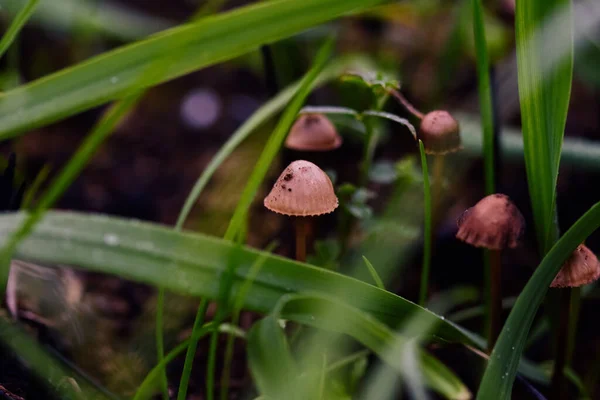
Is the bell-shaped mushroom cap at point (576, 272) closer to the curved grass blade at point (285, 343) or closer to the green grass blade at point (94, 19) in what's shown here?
the curved grass blade at point (285, 343)

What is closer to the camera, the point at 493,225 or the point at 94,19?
the point at 493,225

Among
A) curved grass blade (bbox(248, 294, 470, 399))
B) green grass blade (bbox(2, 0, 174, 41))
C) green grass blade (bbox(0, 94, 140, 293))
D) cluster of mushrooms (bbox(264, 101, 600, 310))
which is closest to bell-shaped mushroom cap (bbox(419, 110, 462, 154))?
cluster of mushrooms (bbox(264, 101, 600, 310))

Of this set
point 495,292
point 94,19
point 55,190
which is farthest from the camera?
point 94,19

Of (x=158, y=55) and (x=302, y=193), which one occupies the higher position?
(x=158, y=55)

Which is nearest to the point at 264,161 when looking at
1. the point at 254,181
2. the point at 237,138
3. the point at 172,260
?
the point at 254,181

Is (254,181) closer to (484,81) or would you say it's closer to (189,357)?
(189,357)

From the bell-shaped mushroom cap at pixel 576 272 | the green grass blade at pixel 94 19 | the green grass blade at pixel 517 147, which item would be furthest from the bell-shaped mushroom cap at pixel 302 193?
the green grass blade at pixel 94 19

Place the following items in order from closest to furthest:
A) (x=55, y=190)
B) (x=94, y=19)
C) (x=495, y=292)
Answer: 1. (x=55, y=190)
2. (x=495, y=292)
3. (x=94, y=19)

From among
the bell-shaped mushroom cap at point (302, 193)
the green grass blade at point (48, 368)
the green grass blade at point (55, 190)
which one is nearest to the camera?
the green grass blade at point (55, 190)
